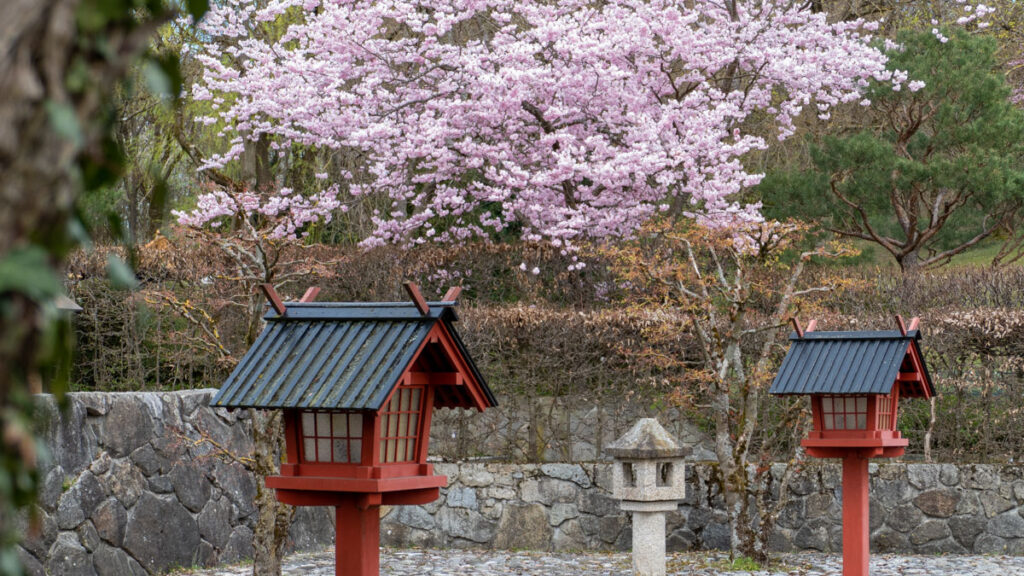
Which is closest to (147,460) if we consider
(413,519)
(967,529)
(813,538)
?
(413,519)

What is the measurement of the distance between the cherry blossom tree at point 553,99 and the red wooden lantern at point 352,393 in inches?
318

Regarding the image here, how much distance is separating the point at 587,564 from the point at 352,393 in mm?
6320

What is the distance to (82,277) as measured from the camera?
37.2ft

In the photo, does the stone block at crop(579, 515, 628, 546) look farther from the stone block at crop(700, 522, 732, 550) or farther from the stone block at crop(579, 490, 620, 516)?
the stone block at crop(700, 522, 732, 550)

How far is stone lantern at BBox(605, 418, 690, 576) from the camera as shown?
30.5 feet

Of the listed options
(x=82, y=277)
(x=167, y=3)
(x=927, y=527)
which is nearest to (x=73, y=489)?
(x=82, y=277)

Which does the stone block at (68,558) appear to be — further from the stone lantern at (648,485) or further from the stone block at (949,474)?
the stone block at (949,474)

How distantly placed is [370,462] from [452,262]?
8752 millimetres

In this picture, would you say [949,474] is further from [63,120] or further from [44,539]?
[63,120]

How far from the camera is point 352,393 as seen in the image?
4.99 metres

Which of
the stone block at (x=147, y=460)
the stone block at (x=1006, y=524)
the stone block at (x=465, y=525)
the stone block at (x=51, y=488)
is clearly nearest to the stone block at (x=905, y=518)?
the stone block at (x=1006, y=524)

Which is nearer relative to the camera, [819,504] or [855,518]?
[855,518]

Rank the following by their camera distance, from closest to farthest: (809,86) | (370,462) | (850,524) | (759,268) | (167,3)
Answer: (167,3) < (370,462) < (850,524) < (759,268) < (809,86)

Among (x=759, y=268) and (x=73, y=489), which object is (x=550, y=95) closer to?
(x=759, y=268)
